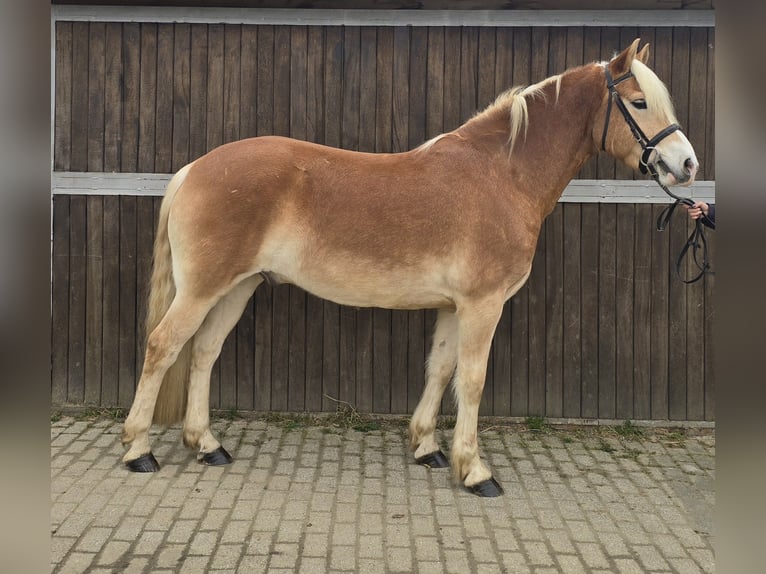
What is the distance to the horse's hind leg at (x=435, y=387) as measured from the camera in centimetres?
382

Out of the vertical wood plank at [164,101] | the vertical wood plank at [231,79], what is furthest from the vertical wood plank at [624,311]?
the vertical wood plank at [164,101]

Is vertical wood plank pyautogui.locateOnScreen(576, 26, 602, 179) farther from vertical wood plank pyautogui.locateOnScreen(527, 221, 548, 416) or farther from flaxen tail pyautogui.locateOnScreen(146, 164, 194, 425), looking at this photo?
flaxen tail pyautogui.locateOnScreen(146, 164, 194, 425)

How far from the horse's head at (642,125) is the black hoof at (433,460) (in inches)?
85.4

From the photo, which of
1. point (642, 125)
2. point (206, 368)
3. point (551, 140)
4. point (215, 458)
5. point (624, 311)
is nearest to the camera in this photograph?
point (642, 125)

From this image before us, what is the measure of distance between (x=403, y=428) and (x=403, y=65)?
9.42 ft

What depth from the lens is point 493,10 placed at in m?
4.51

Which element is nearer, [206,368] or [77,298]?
[206,368]

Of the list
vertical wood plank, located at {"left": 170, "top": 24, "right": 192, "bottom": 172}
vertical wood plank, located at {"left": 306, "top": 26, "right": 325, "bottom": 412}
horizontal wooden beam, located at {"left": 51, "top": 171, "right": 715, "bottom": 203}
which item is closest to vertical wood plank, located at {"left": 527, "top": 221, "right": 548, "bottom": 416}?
horizontal wooden beam, located at {"left": 51, "top": 171, "right": 715, "bottom": 203}

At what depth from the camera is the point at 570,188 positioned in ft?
14.9

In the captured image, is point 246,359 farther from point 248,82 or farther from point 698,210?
point 698,210

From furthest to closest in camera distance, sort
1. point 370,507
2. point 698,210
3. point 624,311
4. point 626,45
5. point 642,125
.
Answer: point 624,311 → point 626,45 → point 642,125 → point 370,507 → point 698,210

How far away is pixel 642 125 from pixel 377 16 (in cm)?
228

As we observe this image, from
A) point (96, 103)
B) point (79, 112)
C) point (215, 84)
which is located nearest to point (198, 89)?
point (215, 84)

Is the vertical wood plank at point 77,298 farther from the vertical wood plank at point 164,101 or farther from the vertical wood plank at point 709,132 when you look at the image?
the vertical wood plank at point 709,132
